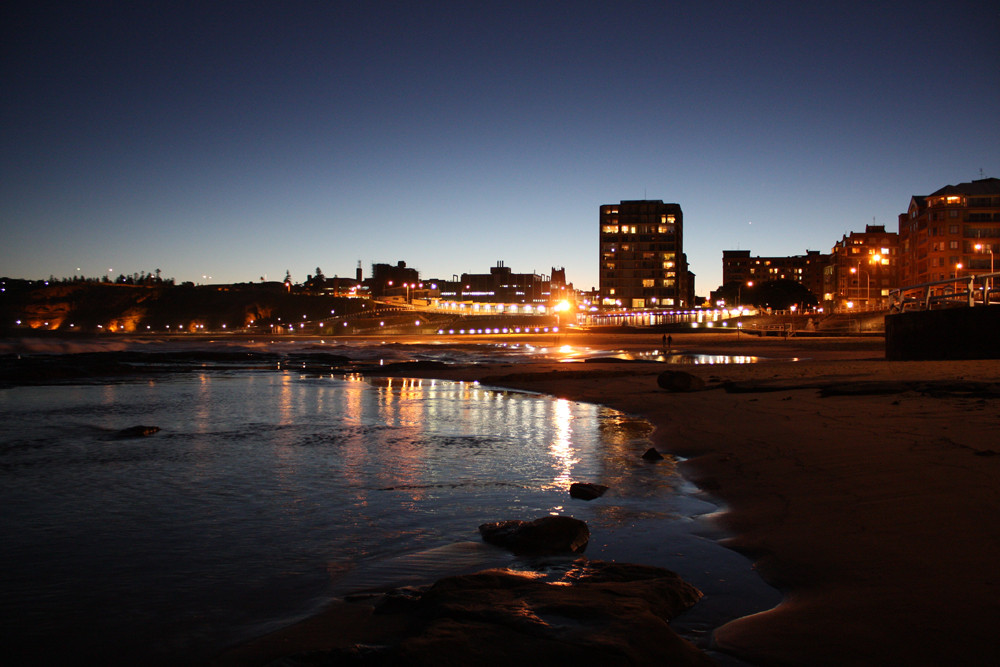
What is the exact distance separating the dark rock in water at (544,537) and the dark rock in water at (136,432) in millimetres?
10062

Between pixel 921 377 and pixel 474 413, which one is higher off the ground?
pixel 921 377

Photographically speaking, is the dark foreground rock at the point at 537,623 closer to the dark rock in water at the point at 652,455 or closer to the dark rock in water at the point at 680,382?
the dark rock in water at the point at 652,455

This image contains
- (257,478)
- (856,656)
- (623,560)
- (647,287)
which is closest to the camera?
(856,656)

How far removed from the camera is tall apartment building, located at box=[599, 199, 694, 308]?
17762 centimetres

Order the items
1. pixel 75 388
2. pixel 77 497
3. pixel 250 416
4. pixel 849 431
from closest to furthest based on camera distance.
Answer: pixel 77 497 < pixel 849 431 < pixel 250 416 < pixel 75 388

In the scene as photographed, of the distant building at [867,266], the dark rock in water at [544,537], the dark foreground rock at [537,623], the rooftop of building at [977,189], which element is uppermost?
the rooftop of building at [977,189]

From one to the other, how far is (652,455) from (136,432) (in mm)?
10523

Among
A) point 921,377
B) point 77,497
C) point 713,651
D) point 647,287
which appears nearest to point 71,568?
point 77,497

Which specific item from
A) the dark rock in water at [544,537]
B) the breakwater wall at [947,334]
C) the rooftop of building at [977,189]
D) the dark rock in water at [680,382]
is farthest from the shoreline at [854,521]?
the rooftop of building at [977,189]

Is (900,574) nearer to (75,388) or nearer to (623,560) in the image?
(623,560)

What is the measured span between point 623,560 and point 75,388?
25.6 metres

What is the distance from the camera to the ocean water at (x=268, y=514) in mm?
4477

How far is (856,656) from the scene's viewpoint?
3295mm

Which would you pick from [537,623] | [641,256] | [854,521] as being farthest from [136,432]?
[641,256]
